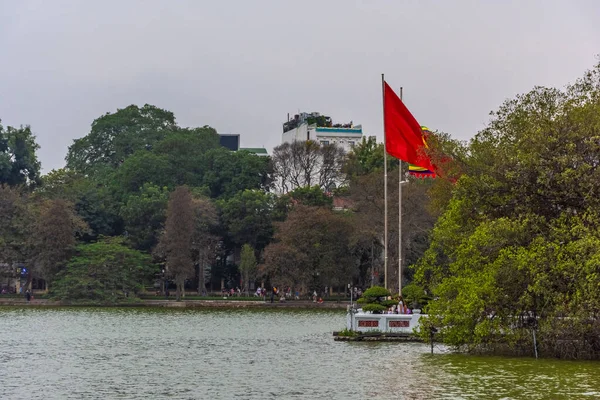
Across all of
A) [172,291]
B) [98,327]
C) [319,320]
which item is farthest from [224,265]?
[98,327]

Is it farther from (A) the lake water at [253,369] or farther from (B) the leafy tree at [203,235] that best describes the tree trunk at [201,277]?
(A) the lake water at [253,369]

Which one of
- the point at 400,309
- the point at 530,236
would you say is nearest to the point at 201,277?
the point at 400,309

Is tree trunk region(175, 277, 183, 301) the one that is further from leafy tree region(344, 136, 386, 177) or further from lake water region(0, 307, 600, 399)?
lake water region(0, 307, 600, 399)

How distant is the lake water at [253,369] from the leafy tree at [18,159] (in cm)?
4533

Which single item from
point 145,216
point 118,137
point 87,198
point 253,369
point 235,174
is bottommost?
point 253,369

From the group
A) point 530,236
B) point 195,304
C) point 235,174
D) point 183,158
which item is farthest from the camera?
point 183,158

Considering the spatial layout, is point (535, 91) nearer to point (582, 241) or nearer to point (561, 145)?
point (561, 145)

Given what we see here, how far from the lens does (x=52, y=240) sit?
3095 inches

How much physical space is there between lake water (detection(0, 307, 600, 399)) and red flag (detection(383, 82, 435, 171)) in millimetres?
7357

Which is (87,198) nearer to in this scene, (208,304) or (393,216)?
(208,304)

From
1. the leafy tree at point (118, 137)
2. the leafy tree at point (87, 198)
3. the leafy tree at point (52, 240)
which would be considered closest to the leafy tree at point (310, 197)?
the leafy tree at point (87, 198)

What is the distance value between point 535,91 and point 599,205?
4729mm

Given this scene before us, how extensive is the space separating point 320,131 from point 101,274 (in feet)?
127

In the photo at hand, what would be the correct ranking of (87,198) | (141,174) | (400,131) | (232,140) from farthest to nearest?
(232,140), (141,174), (87,198), (400,131)
